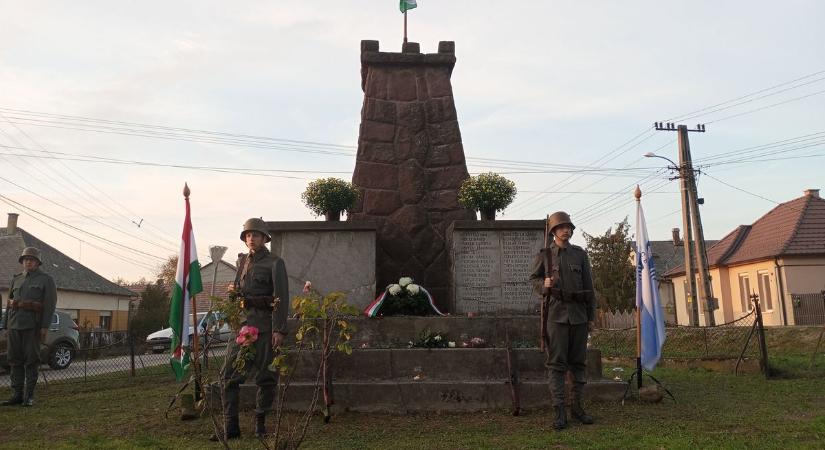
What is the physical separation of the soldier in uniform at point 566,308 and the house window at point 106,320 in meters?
29.0

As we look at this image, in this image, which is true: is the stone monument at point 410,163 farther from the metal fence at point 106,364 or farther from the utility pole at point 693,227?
the utility pole at point 693,227

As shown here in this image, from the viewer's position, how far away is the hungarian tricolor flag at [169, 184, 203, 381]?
6.07m

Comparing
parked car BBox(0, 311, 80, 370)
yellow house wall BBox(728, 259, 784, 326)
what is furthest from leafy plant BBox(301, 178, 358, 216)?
yellow house wall BBox(728, 259, 784, 326)

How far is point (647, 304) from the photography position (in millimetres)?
6953

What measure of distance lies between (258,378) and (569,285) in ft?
9.48

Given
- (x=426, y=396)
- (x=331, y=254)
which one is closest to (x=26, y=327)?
(x=331, y=254)

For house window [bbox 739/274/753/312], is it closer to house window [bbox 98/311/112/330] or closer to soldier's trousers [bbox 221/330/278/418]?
soldier's trousers [bbox 221/330/278/418]

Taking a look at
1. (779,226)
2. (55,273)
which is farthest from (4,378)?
(779,226)

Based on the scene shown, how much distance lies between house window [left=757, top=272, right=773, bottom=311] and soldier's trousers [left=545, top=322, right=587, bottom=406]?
2002 cm

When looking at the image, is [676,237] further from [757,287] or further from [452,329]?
[452,329]

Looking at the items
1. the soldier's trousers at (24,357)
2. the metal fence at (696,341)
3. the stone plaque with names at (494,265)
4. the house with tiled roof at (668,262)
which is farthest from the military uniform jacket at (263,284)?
the house with tiled roof at (668,262)

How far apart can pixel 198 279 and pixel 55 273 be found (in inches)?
939

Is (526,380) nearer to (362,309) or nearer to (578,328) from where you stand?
(578,328)

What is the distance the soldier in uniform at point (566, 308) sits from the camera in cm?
541
